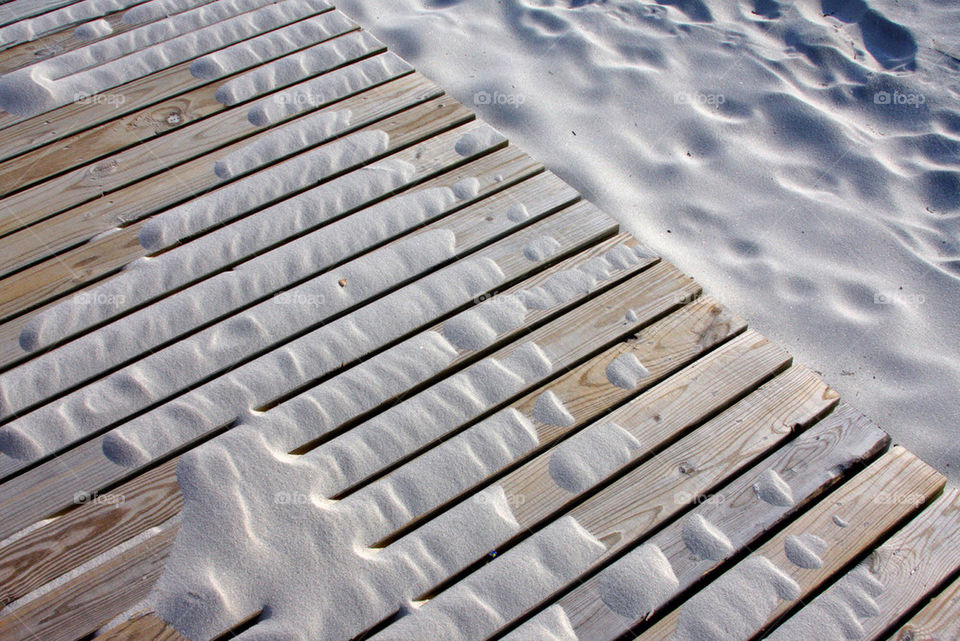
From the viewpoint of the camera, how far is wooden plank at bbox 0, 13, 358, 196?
2.38m

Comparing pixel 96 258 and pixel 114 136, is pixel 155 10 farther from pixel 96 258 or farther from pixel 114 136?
Result: pixel 96 258

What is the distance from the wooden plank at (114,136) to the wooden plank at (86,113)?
3 cm

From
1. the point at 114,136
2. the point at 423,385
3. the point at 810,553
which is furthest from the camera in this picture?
the point at 114,136

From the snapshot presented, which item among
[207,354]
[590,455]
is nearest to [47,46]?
[207,354]

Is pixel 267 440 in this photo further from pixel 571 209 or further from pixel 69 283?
pixel 571 209

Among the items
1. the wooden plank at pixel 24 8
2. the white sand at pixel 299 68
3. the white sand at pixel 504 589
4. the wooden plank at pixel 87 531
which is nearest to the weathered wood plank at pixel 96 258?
the wooden plank at pixel 87 531

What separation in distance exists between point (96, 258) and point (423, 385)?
3.86 feet

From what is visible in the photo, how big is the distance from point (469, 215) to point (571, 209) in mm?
340

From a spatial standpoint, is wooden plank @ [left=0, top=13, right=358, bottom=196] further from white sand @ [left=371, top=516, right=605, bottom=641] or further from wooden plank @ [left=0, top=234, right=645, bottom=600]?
white sand @ [left=371, top=516, right=605, bottom=641]

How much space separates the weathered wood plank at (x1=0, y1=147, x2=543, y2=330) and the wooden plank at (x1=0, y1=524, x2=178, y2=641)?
0.75 m

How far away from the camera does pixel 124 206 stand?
88.5 inches

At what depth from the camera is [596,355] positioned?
1.87 metres

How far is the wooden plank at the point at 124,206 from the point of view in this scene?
2.15 metres

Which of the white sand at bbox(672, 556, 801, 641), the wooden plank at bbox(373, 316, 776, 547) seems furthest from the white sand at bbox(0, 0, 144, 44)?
the white sand at bbox(672, 556, 801, 641)
